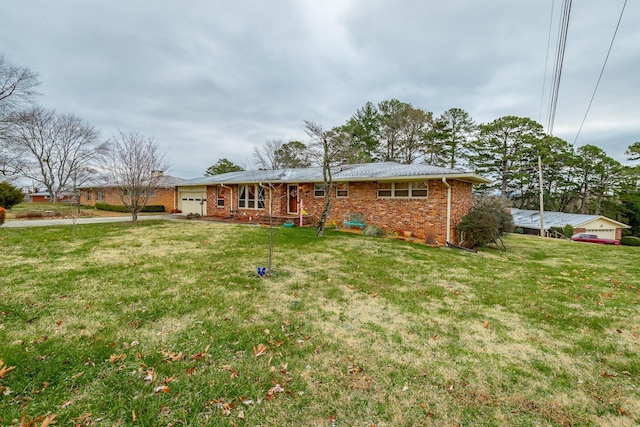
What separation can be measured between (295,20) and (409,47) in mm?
5060

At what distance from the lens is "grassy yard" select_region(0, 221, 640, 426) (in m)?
2.09

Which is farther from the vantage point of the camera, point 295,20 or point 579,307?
point 295,20

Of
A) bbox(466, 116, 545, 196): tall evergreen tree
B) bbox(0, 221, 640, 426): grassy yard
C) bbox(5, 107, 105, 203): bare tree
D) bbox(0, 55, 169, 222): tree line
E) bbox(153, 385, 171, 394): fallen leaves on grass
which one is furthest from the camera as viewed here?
bbox(466, 116, 545, 196): tall evergreen tree

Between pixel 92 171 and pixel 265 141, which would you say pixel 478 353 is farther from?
pixel 92 171

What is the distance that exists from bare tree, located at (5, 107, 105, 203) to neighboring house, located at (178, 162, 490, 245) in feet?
74.3

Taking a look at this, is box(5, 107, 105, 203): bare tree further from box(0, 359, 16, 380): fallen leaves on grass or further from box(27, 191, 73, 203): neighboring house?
box(0, 359, 16, 380): fallen leaves on grass

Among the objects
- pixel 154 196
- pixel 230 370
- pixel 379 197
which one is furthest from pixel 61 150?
pixel 230 370

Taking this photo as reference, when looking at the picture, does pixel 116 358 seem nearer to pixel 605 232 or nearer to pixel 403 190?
pixel 403 190

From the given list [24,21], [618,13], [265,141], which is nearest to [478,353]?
[618,13]

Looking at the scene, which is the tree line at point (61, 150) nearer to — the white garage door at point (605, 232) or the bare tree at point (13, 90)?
the bare tree at point (13, 90)

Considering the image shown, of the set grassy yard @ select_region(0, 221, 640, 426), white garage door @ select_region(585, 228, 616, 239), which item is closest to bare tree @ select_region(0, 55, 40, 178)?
grassy yard @ select_region(0, 221, 640, 426)

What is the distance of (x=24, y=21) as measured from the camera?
957 cm

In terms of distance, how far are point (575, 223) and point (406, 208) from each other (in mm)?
23053

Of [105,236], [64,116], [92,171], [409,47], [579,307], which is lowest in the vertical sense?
[579,307]
